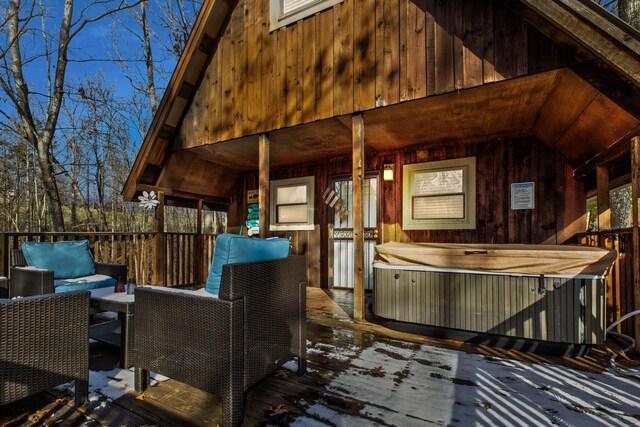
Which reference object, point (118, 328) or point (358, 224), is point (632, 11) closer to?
point (358, 224)

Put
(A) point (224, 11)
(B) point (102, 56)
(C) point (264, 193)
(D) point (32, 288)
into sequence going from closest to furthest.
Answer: (D) point (32, 288)
(C) point (264, 193)
(A) point (224, 11)
(B) point (102, 56)

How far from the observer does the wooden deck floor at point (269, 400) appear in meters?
1.65

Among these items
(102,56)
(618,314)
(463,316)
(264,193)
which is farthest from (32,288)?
(102,56)

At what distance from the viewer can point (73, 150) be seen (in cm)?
1048

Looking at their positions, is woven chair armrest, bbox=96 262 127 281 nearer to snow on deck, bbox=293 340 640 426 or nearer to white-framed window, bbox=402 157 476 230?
snow on deck, bbox=293 340 640 426

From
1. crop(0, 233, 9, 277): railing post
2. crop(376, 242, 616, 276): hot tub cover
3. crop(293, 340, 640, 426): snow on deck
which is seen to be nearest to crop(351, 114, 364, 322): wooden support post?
crop(376, 242, 616, 276): hot tub cover

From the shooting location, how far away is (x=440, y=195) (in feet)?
15.8

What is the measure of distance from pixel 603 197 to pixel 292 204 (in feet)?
15.5

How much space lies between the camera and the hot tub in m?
2.43

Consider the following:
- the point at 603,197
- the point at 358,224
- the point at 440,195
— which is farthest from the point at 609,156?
the point at 358,224

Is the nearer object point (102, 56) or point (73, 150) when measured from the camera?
point (102, 56)

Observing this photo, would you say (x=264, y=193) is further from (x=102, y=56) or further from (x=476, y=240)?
(x=102, y=56)

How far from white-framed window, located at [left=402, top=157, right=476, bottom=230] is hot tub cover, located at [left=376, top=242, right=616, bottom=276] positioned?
1812 millimetres

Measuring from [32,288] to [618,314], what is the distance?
225 inches
